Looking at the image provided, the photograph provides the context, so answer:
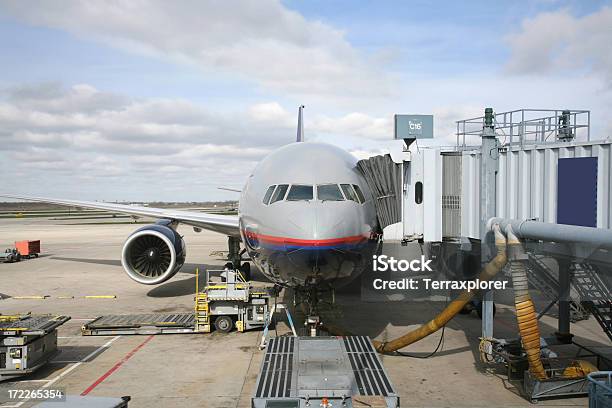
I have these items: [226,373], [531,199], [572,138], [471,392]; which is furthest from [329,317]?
[572,138]

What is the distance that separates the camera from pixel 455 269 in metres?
15.2

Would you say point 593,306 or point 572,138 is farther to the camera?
point 572,138

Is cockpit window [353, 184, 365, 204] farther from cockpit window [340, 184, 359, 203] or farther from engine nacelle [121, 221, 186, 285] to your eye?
engine nacelle [121, 221, 186, 285]

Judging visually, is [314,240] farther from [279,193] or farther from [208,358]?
[208,358]

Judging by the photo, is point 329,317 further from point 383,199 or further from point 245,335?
point 383,199

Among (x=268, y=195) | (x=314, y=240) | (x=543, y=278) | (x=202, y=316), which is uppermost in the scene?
(x=268, y=195)

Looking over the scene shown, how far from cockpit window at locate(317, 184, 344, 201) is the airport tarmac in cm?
370

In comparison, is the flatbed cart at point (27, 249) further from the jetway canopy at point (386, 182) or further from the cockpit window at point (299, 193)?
the cockpit window at point (299, 193)

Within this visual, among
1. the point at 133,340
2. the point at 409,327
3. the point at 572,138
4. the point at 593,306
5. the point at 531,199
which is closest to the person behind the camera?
the point at 531,199

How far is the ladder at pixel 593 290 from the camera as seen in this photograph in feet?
35.8

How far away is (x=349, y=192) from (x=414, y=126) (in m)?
3.39

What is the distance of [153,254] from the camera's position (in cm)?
1802

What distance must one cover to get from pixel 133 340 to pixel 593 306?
11.3 meters

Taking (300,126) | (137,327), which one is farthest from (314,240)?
(300,126)
